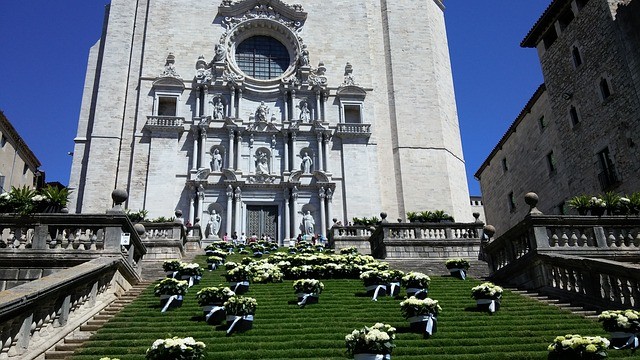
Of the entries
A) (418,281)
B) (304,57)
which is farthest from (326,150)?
(418,281)

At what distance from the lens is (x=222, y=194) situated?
32.2 meters

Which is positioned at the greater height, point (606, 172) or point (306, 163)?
point (306, 163)

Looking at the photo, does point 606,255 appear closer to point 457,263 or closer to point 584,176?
point 457,263

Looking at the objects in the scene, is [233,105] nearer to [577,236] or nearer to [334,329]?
[577,236]

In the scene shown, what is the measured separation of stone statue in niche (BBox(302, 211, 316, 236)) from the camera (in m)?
31.9

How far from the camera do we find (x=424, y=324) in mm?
9500

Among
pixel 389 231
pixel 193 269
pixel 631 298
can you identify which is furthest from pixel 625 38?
pixel 193 269

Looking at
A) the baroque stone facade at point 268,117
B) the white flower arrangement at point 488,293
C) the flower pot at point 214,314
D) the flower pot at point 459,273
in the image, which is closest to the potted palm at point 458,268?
the flower pot at point 459,273

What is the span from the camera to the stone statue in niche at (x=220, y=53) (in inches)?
1403

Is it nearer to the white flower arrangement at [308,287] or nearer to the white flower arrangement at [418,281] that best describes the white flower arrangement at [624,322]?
the white flower arrangement at [418,281]

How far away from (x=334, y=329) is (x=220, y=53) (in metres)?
28.8

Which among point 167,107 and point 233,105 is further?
point 167,107

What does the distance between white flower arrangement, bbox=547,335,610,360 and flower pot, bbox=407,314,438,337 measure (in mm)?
2310

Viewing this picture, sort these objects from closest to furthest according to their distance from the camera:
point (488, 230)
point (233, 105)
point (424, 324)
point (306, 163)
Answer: point (424, 324), point (488, 230), point (306, 163), point (233, 105)
